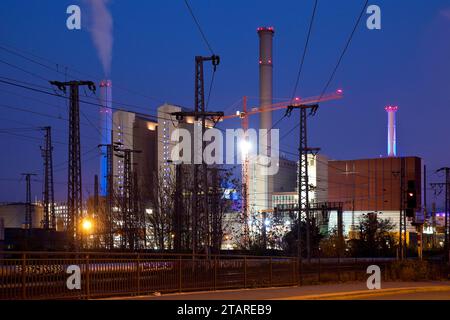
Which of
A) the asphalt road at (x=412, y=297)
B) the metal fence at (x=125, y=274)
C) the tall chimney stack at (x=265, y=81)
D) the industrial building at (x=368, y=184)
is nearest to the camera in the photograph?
the metal fence at (x=125, y=274)

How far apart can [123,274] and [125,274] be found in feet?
0.27


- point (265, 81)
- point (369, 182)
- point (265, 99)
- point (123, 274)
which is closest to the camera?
point (123, 274)

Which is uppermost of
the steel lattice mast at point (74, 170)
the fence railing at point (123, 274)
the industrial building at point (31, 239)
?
the steel lattice mast at point (74, 170)

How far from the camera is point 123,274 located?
2197 cm

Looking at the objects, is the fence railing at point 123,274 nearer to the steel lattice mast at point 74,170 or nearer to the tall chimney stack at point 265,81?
the steel lattice mast at point 74,170

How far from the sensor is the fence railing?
18.7 m

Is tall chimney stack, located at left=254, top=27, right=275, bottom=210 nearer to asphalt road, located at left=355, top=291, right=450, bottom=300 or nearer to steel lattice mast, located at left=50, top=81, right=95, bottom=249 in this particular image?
steel lattice mast, located at left=50, top=81, right=95, bottom=249

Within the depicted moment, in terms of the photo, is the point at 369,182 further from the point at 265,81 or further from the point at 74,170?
the point at 74,170

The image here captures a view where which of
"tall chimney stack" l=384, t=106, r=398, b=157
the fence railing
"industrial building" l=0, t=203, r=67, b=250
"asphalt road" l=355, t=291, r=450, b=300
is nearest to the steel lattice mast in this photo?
"industrial building" l=0, t=203, r=67, b=250

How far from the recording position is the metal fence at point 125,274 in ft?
61.4

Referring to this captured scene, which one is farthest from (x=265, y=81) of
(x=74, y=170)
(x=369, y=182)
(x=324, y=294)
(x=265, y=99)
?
(x=324, y=294)

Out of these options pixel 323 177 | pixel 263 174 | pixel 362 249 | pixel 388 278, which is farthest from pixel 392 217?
pixel 388 278

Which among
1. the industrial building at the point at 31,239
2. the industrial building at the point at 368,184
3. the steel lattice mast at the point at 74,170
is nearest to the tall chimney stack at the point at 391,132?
the industrial building at the point at 368,184

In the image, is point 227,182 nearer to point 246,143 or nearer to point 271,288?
point 271,288
